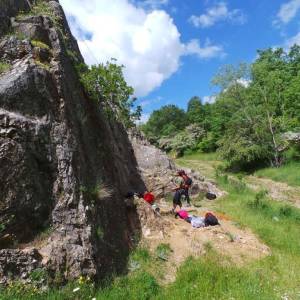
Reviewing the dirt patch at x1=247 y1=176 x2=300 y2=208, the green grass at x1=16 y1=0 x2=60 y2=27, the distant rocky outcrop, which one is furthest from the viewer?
the dirt patch at x1=247 y1=176 x2=300 y2=208

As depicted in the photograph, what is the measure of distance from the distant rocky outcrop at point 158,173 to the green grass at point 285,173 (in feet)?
36.1

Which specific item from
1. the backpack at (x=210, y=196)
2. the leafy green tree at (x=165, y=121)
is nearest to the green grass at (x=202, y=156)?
the leafy green tree at (x=165, y=121)

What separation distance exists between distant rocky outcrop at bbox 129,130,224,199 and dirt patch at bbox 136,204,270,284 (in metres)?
5.58

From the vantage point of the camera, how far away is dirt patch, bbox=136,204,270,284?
35.1 feet

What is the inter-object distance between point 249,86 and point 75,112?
110ft

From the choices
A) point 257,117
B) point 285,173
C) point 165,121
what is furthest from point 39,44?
point 165,121

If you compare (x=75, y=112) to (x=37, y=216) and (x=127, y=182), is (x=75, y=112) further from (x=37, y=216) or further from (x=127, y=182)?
(x=127, y=182)

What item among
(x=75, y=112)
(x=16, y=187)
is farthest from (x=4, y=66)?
(x=16, y=187)

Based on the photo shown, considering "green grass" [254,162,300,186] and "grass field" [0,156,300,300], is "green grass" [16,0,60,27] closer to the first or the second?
"grass field" [0,156,300,300]

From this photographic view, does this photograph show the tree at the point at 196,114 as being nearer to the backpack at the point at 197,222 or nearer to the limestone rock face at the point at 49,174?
the backpack at the point at 197,222

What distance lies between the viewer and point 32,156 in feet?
28.9

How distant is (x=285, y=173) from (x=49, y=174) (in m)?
26.8

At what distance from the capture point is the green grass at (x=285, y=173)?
99.0ft

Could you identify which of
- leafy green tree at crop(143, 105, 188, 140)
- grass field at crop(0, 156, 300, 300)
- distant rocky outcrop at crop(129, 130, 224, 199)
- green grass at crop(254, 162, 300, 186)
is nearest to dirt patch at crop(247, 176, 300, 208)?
green grass at crop(254, 162, 300, 186)
